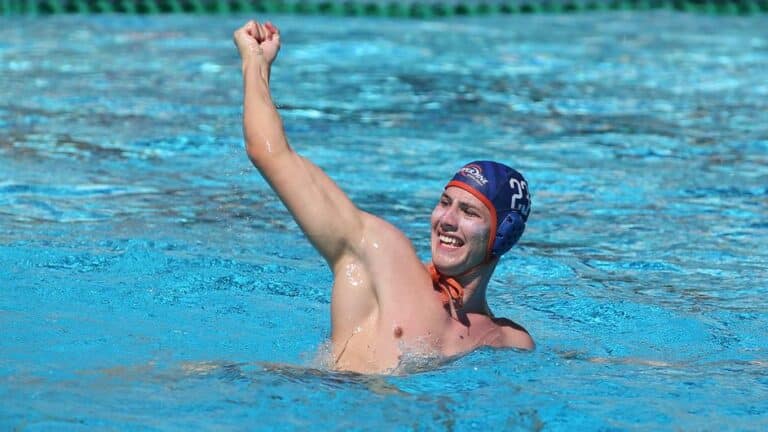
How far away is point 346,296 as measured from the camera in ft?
12.7

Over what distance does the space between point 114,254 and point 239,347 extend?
4.24 ft

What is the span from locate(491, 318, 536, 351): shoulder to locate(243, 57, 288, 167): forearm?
39.0 inches

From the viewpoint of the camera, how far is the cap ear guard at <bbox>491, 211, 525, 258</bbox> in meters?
3.96

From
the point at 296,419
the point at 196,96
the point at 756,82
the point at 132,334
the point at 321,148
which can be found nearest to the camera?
the point at 296,419

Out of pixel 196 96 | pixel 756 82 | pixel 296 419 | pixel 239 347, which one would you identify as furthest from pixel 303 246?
pixel 756 82

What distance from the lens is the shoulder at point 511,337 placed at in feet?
13.7

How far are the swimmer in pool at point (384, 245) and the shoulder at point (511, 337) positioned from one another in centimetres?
13

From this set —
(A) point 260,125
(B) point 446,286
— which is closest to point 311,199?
(A) point 260,125

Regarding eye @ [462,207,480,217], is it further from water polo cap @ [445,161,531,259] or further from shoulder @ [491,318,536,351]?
shoulder @ [491,318,536,351]

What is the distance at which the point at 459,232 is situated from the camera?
154 inches

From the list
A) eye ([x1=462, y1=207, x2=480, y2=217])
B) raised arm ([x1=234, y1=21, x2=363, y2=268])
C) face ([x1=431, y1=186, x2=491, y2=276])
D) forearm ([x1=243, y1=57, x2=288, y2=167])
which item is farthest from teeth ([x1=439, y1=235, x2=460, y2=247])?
forearm ([x1=243, y1=57, x2=288, y2=167])

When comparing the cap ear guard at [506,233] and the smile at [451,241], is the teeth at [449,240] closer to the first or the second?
the smile at [451,241]

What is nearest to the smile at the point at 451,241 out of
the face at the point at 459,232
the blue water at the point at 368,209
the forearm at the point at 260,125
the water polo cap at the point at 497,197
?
the face at the point at 459,232

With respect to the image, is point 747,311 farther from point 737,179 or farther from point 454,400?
point 737,179
